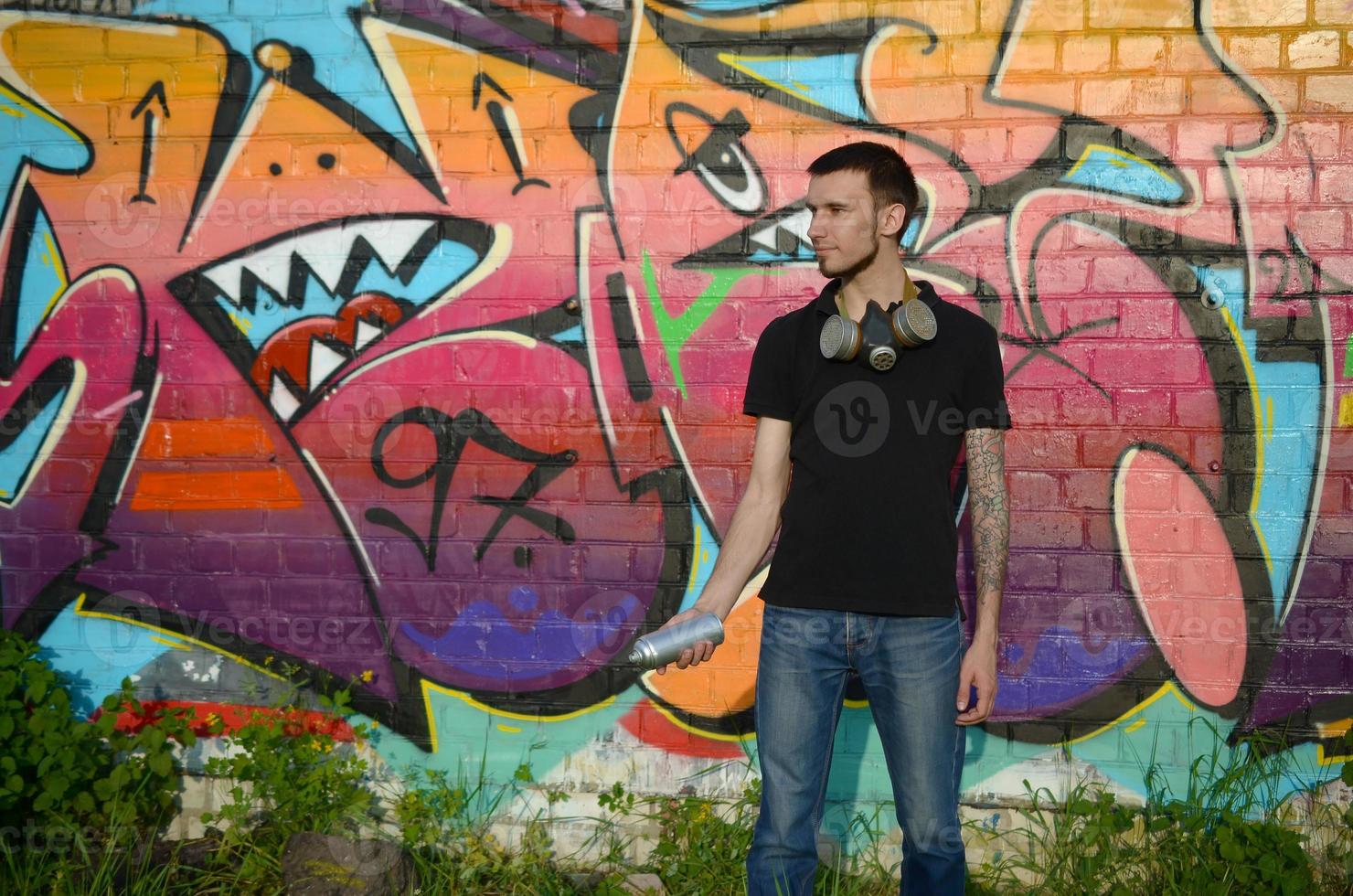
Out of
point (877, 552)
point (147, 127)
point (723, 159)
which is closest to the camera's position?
point (877, 552)

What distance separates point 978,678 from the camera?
8.42 feet

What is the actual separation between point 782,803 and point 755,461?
2.81 feet

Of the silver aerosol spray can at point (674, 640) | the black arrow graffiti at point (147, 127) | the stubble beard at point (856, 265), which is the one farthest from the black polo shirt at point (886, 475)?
the black arrow graffiti at point (147, 127)

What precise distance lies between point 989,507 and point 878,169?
0.90 metres

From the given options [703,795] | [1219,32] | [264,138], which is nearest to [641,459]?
[703,795]

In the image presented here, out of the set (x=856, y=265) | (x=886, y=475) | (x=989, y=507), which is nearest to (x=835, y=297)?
(x=856, y=265)

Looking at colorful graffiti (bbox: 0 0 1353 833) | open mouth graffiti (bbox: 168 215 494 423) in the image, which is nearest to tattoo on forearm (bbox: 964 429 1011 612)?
colorful graffiti (bbox: 0 0 1353 833)

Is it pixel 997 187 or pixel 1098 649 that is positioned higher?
pixel 997 187

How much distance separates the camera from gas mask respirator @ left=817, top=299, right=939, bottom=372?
8.34 ft

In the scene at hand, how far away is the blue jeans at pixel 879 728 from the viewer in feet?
8.21

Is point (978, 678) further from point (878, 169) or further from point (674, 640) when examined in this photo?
point (878, 169)

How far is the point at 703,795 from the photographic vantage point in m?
3.77

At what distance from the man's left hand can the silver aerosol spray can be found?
2.12 feet

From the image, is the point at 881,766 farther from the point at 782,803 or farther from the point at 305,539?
the point at 305,539
